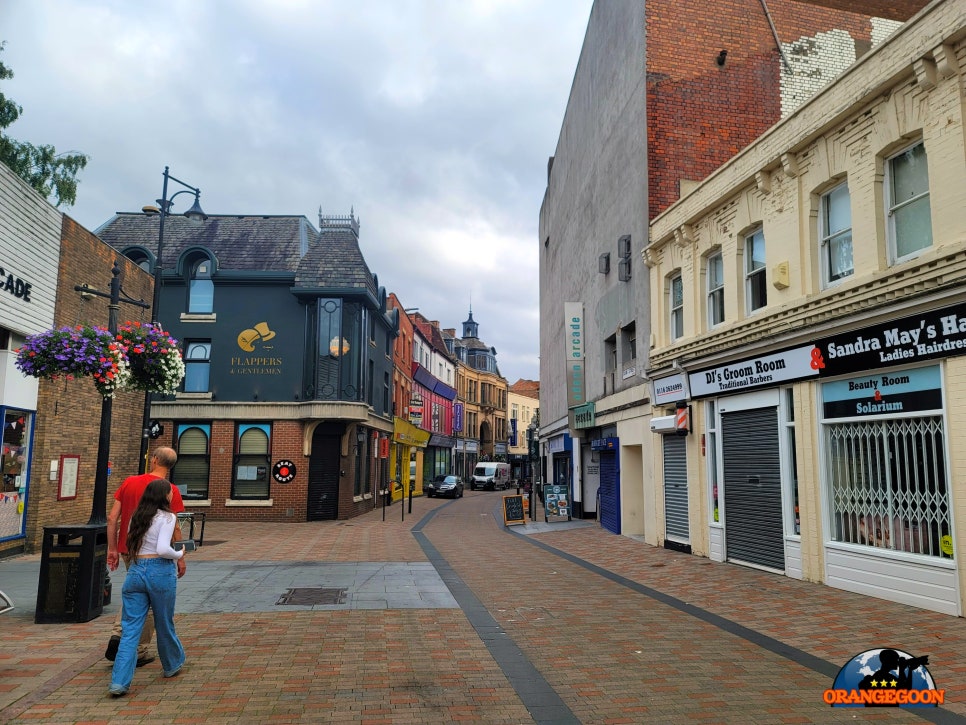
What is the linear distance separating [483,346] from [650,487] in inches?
2489

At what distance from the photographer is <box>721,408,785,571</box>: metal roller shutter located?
11852mm

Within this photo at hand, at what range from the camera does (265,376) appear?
2383cm

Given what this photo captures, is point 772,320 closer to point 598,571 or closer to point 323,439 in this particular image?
point 598,571

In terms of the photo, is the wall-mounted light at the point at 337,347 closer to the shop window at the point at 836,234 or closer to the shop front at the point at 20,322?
the shop front at the point at 20,322

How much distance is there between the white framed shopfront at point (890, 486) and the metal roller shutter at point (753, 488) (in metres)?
1.22

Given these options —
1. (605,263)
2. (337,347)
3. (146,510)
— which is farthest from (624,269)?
(146,510)

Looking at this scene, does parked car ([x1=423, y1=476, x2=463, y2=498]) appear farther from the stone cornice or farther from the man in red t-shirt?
the man in red t-shirt

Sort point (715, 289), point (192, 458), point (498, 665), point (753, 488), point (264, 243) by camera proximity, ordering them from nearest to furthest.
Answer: point (498, 665)
point (753, 488)
point (715, 289)
point (192, 458)
point (264, 243)

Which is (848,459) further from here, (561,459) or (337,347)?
(561,459)

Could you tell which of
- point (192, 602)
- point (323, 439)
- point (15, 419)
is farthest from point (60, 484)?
point (323, 439)

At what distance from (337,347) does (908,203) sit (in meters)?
17.7

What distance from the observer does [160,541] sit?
18.0 feet

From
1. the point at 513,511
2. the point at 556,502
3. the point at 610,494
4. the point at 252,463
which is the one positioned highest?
the point at 252,463

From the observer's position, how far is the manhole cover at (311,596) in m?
9.18
